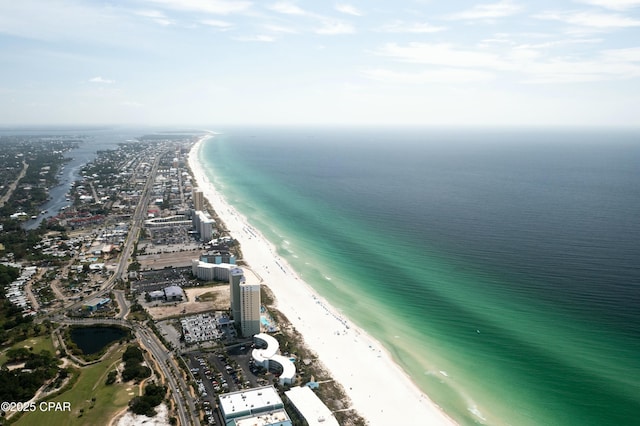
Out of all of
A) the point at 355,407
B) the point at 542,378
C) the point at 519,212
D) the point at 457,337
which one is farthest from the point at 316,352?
the point at 519,212

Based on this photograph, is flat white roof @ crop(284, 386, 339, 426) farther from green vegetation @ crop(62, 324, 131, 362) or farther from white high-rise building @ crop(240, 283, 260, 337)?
green vegetation @ crop(62, 324, 131, 362)

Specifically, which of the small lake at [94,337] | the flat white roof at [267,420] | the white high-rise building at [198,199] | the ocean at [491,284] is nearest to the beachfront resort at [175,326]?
the flat white roof at [267,420]

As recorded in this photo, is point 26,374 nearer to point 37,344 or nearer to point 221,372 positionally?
point 37,344

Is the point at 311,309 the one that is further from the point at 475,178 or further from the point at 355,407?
the point at 475,178

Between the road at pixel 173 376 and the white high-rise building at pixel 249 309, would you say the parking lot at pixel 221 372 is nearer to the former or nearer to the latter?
the road at pixel 173 376

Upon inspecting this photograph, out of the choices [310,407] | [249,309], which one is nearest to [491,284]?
[249,309]

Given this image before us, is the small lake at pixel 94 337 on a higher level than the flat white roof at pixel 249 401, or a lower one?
lower
